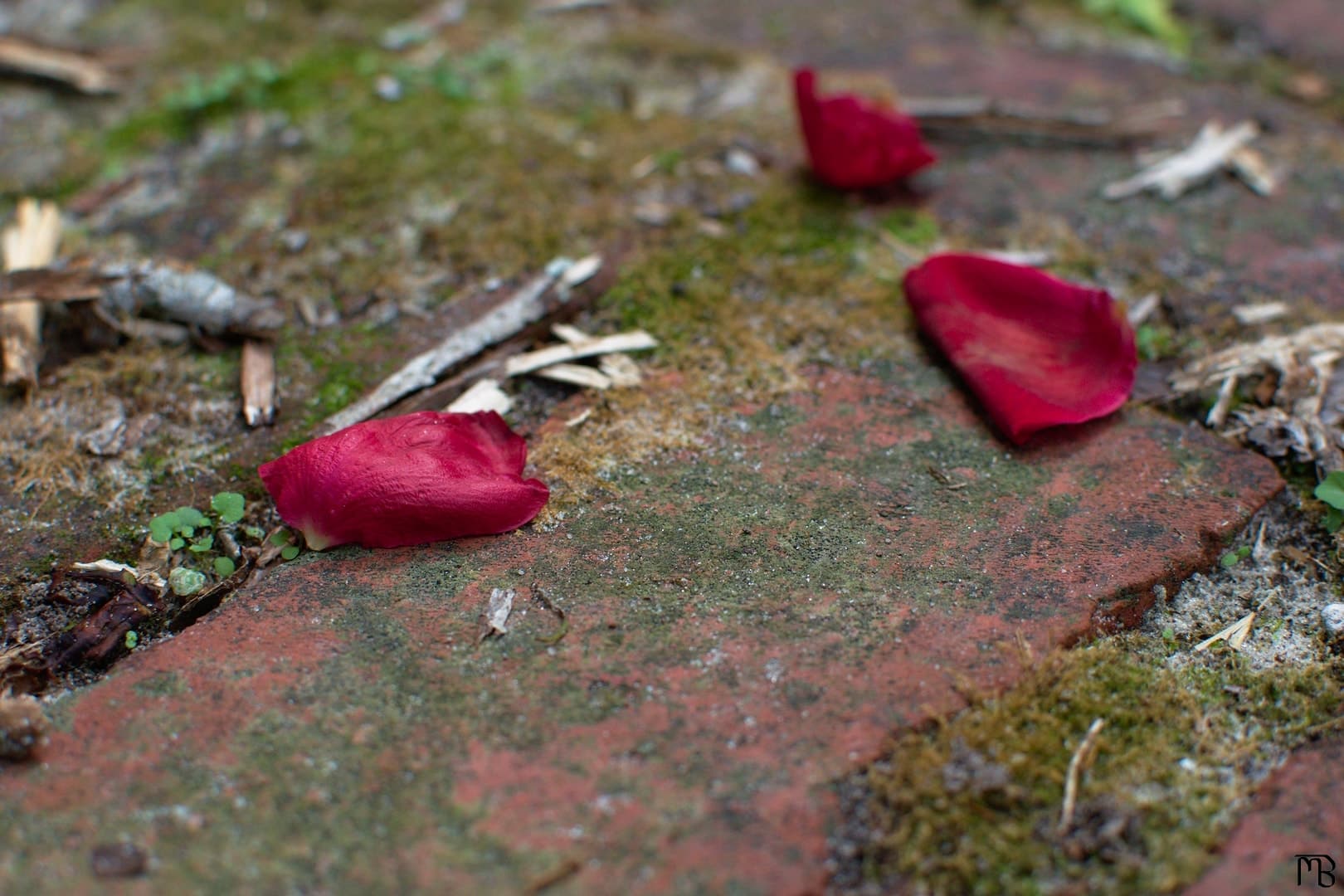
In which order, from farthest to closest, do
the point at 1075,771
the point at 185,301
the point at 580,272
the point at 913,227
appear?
the point at 913,227 → the point at 580,272 → the point at 185,301 → the point at 1075,771

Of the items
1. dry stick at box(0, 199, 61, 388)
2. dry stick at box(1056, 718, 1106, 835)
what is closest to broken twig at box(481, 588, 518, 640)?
dry stick at box(1056, 718, 1106, 835)

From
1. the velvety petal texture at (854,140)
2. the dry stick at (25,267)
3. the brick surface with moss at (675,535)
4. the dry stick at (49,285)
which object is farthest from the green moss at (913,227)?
the dry stick at (25,267)

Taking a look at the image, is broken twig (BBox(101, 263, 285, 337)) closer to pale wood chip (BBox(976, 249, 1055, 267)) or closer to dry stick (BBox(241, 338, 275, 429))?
dry stick (BBox(241, 338, 275, 429))

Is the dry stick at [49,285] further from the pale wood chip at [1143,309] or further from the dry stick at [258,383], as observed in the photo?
the pale wood chip at [1143,309]

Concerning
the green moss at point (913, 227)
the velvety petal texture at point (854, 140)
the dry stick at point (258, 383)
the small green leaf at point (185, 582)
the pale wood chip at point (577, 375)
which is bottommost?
the small green leaf at point (185, 582)

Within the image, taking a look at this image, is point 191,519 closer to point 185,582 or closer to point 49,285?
point 185,582

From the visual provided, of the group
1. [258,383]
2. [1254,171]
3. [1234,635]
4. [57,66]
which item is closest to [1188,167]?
[1254,171]

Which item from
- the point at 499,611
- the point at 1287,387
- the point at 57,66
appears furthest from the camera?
the point at 57,66
